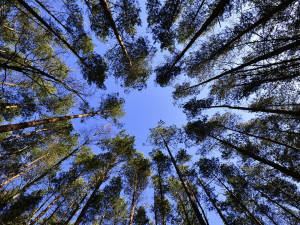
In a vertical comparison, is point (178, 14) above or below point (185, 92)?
below

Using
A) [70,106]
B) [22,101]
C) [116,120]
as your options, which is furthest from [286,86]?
[22,101]

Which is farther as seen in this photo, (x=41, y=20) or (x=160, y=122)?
(x=160, y=122)

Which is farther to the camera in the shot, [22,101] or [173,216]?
[173,216]

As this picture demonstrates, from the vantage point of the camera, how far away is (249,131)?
11.2 meters

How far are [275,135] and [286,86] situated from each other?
465cm

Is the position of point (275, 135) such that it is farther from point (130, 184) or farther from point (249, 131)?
point (130, 184)

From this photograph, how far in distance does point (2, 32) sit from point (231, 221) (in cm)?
2003

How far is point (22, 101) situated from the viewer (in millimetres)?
9703

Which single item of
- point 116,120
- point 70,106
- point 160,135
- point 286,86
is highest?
point 160,135

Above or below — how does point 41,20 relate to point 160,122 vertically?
below

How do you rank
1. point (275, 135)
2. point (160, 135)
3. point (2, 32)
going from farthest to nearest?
point (160, 135)
point (275, 135)
point (2, 32)

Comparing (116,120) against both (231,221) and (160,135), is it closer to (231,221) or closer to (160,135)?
(160,135)

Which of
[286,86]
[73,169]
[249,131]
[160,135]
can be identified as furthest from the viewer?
[160,135]

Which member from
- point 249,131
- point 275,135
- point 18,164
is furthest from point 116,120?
point 275,135
